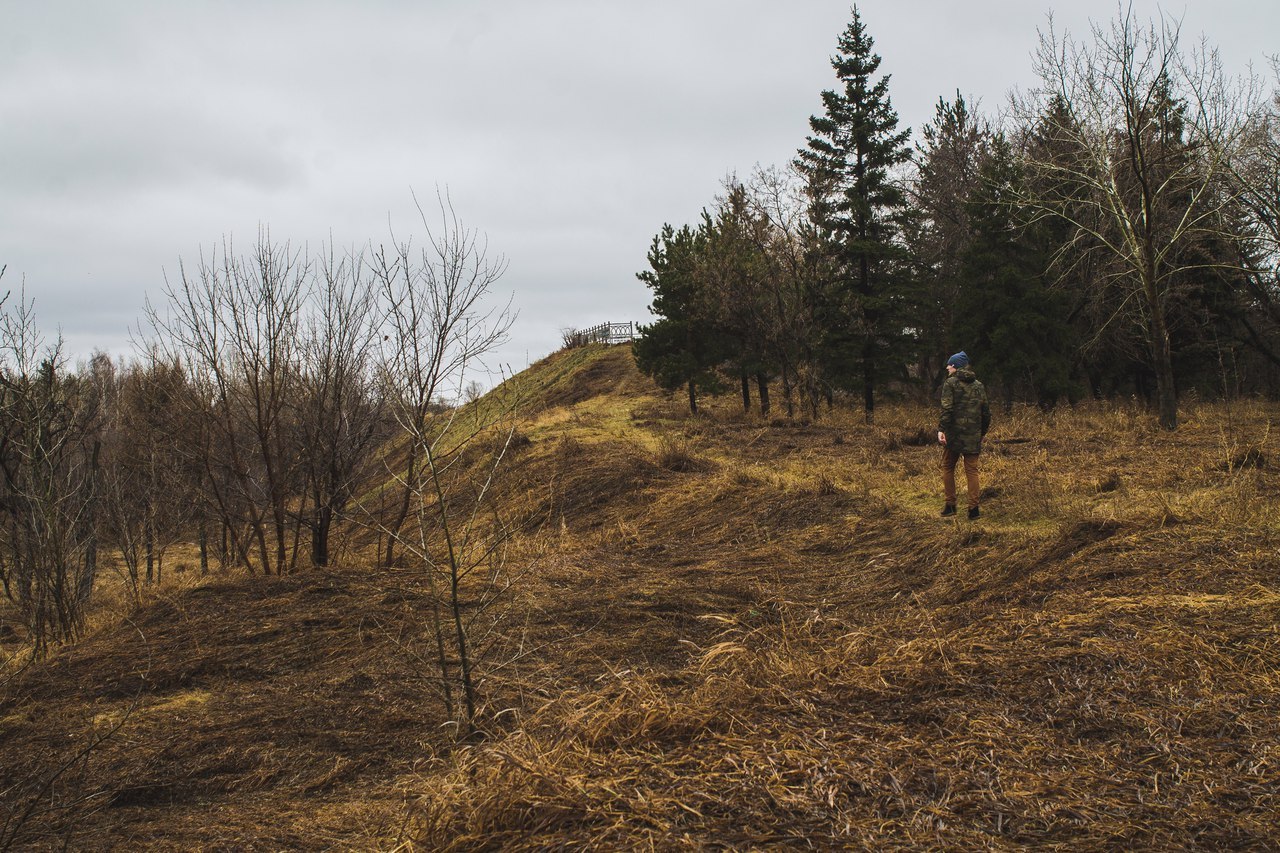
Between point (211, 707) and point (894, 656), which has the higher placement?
point (894, 656)

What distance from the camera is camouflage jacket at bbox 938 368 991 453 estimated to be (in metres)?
8.81

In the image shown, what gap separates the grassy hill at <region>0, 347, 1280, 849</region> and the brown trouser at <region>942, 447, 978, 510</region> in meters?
0.34

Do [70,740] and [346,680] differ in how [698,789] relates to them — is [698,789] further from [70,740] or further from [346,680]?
[70,740]

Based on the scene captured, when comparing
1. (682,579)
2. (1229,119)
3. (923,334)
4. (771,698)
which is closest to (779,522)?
(682,579)

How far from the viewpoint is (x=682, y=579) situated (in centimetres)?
854

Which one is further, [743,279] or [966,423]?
[743,279]

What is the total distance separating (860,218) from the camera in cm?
2405

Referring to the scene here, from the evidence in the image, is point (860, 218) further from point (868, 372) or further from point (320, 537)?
point (320, 537)

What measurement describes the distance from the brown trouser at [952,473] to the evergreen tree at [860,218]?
1413 cm

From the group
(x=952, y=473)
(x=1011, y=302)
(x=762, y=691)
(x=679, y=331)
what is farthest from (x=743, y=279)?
(x=762, y=691)

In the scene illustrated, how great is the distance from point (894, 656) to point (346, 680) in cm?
440

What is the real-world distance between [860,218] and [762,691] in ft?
72.9

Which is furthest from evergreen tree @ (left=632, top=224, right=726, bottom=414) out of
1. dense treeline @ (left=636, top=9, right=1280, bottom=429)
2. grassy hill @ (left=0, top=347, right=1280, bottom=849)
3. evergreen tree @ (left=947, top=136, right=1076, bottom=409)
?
grassy hill @ (left=0, top=347, right=1280, bottom=849)

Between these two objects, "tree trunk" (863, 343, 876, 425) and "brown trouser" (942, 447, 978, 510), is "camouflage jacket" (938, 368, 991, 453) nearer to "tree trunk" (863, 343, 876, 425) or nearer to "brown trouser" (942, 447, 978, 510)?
"brown trouser" (942, 447, 978, 510)
